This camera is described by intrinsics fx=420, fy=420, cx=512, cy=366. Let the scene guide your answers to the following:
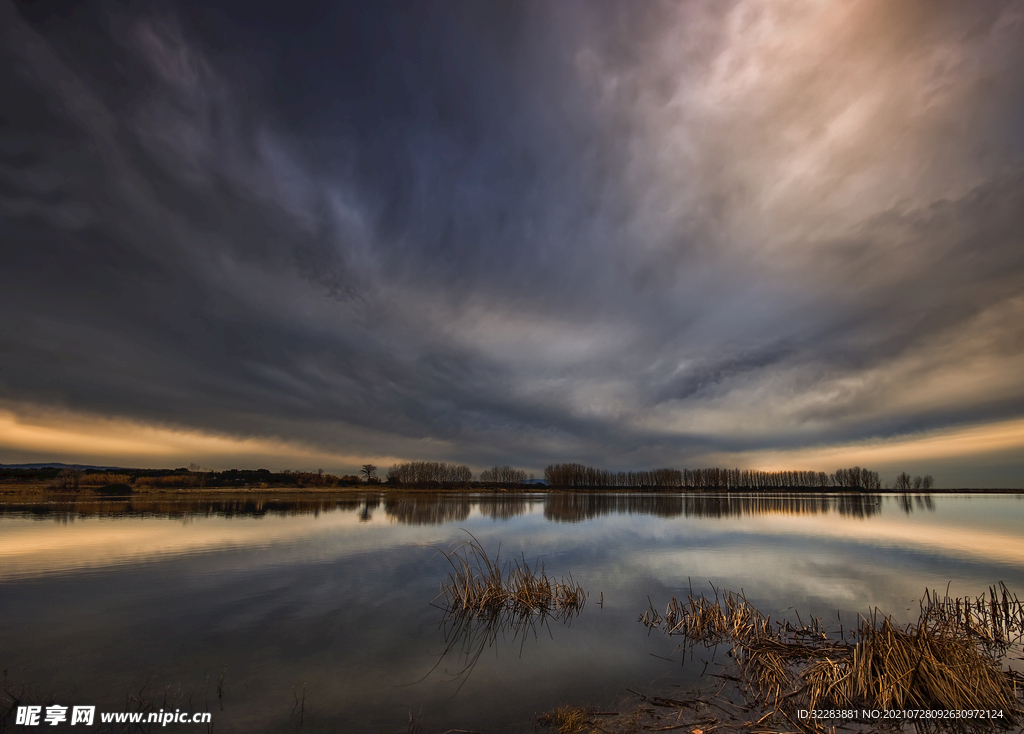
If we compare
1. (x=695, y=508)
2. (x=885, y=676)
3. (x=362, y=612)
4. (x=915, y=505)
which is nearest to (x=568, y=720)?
(x=885, y=676)

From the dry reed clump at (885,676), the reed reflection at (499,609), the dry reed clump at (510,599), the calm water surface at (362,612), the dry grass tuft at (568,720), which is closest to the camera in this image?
the dry grass tuft at (568,720)

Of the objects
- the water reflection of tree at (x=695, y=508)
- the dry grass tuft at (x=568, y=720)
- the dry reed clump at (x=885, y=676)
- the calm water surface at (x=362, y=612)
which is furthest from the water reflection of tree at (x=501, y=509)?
the dry grass tuft at (x=568, y=720)

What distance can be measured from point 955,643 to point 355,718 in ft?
36.1

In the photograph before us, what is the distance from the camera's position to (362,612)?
44.7 ft

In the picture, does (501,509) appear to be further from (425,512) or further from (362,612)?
(362,612)

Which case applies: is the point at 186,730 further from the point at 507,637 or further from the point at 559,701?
the point at 507,637

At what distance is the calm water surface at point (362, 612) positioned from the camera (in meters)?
8.11

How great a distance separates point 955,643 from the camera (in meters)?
7.79

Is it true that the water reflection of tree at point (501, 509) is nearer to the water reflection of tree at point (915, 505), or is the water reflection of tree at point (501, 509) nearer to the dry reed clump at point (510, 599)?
the dry reed clump at point (510, 599)

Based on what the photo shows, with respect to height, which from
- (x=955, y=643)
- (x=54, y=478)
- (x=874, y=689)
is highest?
(x=955, y=643)

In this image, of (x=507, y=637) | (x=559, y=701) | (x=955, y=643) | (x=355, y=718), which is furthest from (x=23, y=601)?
(x=955, y=643)

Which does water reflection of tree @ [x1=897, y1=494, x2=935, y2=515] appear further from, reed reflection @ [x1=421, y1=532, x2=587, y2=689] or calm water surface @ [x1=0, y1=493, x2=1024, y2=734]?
reed reflection @ [x1=421, y1=532, x2=587, y2=689]

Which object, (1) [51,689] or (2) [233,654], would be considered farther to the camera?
(2) [233,654]

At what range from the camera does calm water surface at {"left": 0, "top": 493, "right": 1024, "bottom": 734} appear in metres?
8.11
